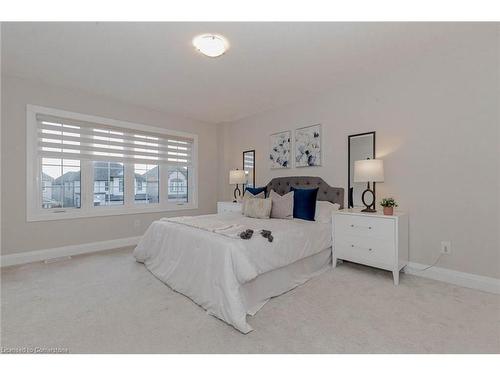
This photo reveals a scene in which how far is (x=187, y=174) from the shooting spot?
196 inches

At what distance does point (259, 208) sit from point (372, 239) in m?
1.37

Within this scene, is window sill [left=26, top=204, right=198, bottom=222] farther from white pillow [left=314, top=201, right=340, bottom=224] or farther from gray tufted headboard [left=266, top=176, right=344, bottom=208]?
white pillow [left=314, top=201, right=340, bottom=224]

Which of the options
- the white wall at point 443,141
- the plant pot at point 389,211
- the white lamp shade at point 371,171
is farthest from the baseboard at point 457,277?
the white lamp shade at point 371,171

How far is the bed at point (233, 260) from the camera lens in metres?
1.88

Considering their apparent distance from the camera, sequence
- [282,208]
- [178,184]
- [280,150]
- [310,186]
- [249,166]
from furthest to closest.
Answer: [178,184] → [249,166] → [280,150] → [310,186] → [282,208]

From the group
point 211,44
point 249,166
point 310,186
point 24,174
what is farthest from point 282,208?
point 24,174

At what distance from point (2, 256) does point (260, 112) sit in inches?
167

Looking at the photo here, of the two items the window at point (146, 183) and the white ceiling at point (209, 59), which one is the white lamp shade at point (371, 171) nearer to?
the white ceiling at point (209, 59)

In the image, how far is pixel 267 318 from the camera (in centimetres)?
186

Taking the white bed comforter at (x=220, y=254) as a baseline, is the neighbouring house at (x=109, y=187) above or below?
above

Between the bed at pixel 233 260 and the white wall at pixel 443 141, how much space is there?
1.06m

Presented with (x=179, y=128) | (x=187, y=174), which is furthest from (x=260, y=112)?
(x=187, y=174)

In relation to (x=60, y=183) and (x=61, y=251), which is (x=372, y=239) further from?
(x=60, y=183)

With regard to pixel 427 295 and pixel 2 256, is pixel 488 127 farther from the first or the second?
pixel 2 256
